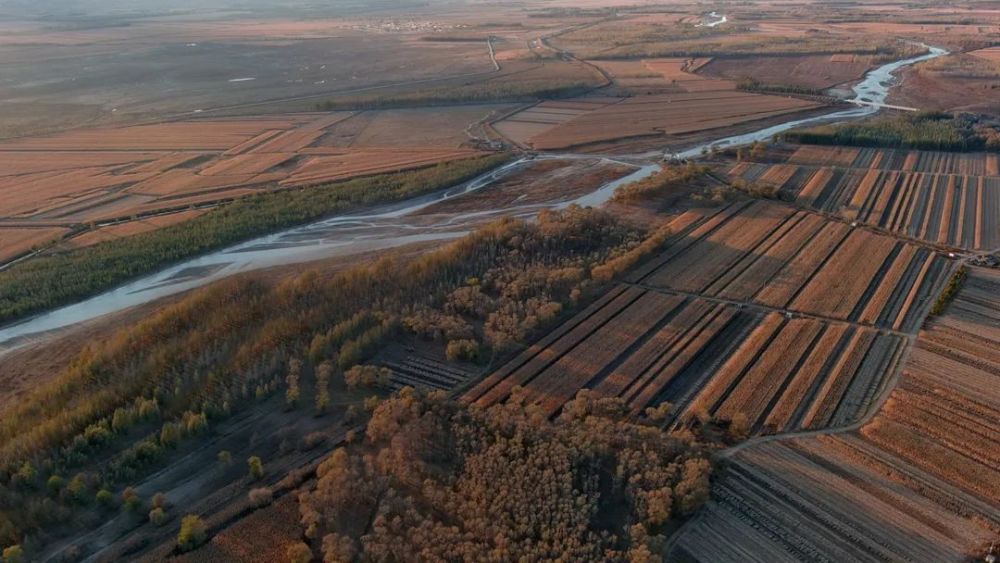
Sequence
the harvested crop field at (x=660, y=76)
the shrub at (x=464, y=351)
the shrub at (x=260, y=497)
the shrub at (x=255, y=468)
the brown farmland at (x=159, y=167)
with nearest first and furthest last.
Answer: the shrub at (x=260, y=497)
the shrub at (x=255, y=468)
the shrub at (x=464, y=351)
the brown farmland at (x=159, y=167)
the harvested crop field at (x=660, y=76)

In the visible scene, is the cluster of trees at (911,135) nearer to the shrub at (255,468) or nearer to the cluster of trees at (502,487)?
the cluster of trees at (502,487)

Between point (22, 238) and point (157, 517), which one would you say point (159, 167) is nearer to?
point (22, 238)

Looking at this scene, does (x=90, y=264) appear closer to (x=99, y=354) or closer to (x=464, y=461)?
(x=99, y=354)

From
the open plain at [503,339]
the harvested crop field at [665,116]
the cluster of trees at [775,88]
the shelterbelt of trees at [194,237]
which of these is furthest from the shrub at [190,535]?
the cluster of trees at [775,88]

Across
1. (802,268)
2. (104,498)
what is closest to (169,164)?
(104,498)

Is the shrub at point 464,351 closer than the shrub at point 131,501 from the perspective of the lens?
No

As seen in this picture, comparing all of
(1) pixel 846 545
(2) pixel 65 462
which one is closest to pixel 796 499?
(1) pixel 846 545

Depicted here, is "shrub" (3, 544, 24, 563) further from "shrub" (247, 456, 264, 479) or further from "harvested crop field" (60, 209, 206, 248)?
"harvested crop field" (60, 209, 206, 248)
